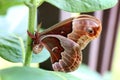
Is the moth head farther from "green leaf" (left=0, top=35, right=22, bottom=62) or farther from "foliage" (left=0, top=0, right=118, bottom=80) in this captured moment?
"green leaf" (left=0, top=35, right=22, bottom=62)

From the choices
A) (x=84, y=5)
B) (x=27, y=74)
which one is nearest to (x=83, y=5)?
(x=84, y=5)

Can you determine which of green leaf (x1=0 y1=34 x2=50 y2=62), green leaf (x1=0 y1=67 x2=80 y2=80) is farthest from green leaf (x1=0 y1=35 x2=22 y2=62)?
green leaf (x1=0 y1=67 x2=80 y2=80)

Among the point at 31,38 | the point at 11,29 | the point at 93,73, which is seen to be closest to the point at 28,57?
the point at 31,38

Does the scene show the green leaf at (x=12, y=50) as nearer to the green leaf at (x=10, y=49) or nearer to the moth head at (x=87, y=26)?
the green leaf at (x=10, y=49)

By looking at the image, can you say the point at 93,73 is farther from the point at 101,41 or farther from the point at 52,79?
the point at 52,79

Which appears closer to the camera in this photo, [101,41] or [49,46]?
[49,46]

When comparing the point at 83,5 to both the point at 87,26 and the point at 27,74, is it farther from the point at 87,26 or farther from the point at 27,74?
the point at 27,74

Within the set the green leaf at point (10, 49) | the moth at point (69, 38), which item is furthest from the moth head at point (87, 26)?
the green leaf at point (10, 49)

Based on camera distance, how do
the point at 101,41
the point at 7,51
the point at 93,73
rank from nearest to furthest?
1. the point at 7,51
2. the point at 93,73
3. the point at 101,41
